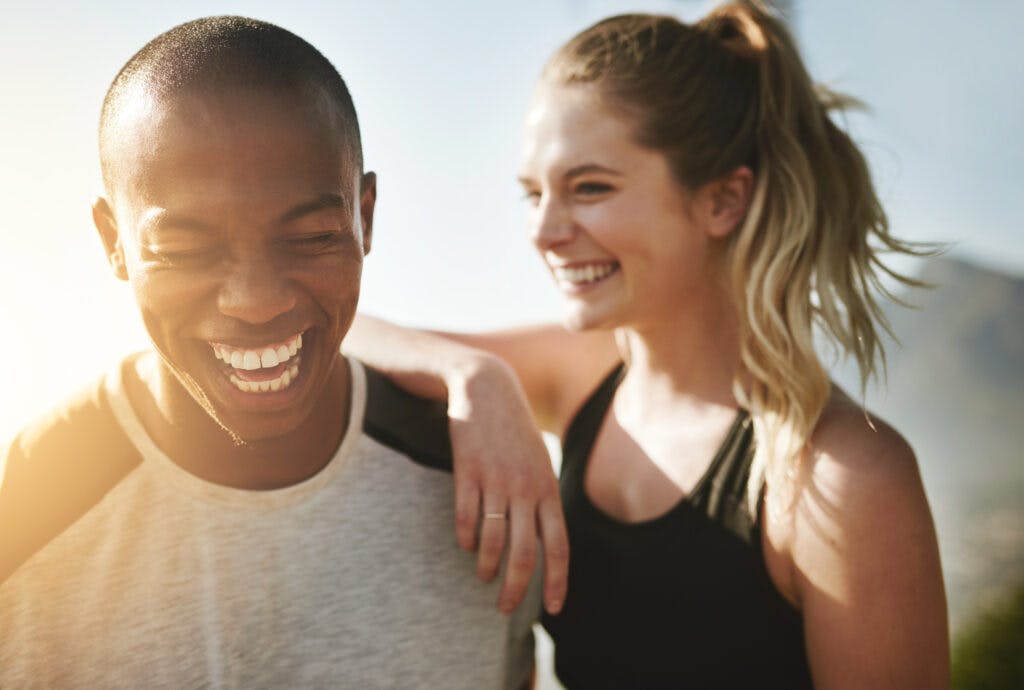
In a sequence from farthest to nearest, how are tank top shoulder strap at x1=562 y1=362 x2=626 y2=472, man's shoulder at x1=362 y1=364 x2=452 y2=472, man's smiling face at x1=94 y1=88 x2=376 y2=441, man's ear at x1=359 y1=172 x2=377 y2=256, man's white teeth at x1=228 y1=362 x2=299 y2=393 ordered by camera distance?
tank top shoulder strap at x1=562 y1=362 x2=626 y2=472 < man's shoulder at x1=362 y1=364 x2=452 y2=472 < man's ear at x1=359 y1=172 x2=377 y2=256 < man's white teeth at x1=228 y1=362 x2=299 y2=393 < man's smiling face at x1=94 y1=88 x2=376 y2=441

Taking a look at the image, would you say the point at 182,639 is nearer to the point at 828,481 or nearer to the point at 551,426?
the point at 828,481

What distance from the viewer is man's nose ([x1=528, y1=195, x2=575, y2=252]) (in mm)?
2191

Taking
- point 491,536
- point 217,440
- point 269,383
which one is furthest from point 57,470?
point 491,536

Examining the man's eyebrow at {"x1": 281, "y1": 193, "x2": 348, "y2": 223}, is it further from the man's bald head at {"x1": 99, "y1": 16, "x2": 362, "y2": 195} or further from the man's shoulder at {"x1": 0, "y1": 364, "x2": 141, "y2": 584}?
the man's shoulder at {"x1": 0, "y1": 364, "x2": 141, "y2": 584}

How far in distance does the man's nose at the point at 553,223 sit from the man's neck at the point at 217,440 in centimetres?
88

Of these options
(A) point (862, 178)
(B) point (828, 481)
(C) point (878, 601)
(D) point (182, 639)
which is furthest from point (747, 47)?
(D) point (182, 639)

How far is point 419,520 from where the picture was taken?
1.55 metres

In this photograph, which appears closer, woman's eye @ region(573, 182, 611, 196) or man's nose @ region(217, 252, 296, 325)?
man's nose @ region(217, 252, 296, 325)

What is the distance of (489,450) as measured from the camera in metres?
1.58

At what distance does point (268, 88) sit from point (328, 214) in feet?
0.64

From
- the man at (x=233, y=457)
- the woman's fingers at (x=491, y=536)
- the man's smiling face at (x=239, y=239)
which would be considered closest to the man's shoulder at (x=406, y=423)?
the man at (x=233, y=457)

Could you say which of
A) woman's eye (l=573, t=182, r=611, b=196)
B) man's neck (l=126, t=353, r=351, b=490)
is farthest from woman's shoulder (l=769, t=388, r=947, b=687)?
man's neck (l=126, t=353, r=351, b=490)

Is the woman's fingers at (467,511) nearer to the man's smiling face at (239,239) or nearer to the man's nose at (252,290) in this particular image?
the man's smiling face at (239,239)

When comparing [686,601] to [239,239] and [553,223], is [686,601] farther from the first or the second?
[239,239]
